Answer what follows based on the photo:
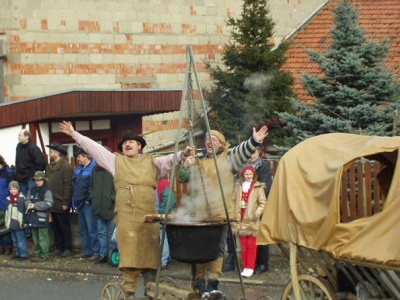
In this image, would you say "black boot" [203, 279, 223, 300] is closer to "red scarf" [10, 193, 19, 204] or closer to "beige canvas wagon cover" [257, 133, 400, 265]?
"beige canvas wagon cover" [257, 133, 400, 265]

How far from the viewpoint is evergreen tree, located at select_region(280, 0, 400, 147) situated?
13.9 m

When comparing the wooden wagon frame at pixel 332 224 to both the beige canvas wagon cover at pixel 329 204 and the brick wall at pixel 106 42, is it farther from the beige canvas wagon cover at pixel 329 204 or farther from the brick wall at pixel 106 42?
the brick wall at pixel 106 42

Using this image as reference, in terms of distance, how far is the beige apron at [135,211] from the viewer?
9.68 m

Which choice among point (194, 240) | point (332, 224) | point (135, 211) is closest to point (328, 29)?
point (135, 211)

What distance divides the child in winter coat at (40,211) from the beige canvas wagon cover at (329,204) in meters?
6.05

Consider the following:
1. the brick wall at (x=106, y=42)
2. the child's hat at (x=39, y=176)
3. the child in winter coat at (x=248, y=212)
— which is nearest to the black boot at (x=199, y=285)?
the child in winter coat at (x=248, y=212)

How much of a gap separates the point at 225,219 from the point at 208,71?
13.1 meters

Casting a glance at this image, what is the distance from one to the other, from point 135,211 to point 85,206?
4460 mm

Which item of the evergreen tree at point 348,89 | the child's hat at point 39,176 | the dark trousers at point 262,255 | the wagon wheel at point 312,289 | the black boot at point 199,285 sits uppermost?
the evergreen tree at point 348,89

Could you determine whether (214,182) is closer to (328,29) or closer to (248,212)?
(248,212)

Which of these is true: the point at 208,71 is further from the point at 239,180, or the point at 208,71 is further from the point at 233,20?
the point at 239,180

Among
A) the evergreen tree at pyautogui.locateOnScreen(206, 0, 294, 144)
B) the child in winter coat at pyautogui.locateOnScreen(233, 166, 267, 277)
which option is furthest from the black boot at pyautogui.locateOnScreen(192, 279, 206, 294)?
the evergreen tree at pyautogui.locateOnScreen(206, 0, 294, 144)

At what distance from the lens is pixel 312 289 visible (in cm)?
844

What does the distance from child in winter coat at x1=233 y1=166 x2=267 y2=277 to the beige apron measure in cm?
280
